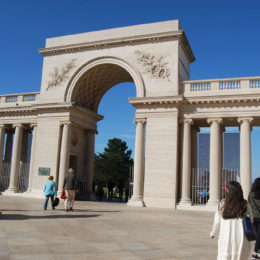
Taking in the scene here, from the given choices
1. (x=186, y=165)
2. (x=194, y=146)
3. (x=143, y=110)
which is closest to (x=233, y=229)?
(x=186, y=165)

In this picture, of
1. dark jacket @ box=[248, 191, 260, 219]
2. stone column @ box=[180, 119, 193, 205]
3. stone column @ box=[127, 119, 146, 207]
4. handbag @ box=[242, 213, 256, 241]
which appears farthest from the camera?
stone column @ box=[127, 119, 146, 207]

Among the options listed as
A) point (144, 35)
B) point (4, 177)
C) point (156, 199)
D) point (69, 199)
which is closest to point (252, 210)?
point (69, 199)

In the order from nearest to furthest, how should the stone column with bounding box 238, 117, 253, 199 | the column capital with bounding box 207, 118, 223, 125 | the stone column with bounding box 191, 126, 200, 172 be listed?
the stone column with bounding box 238, 117, 253, 199
the column capital with bounding box 207, 118, 223, 125
the stone column with bounding box 191, 126, 200, 172

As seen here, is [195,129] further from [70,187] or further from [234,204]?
[234,204]

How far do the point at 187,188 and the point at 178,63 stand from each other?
1044 cm

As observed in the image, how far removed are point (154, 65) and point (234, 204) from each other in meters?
22.0

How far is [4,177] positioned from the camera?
34.4 m

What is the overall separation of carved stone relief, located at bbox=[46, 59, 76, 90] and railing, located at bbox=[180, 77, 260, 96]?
36.2ft

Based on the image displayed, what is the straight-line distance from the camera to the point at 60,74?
3006 centimetres

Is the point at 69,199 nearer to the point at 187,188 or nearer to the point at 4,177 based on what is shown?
the point at 187,188

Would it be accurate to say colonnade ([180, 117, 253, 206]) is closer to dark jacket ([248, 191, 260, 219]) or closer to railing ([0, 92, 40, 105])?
dark jacket ([248, 191, 260, 219])

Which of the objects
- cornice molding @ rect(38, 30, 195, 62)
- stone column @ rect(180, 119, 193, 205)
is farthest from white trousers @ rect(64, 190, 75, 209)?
cornice molding @ rect(38, 30, 195, 62)

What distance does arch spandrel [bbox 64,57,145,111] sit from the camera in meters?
27.5

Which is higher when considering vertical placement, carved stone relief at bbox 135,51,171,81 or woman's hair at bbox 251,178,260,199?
carved stone relief at bbox 135,51,171,81
